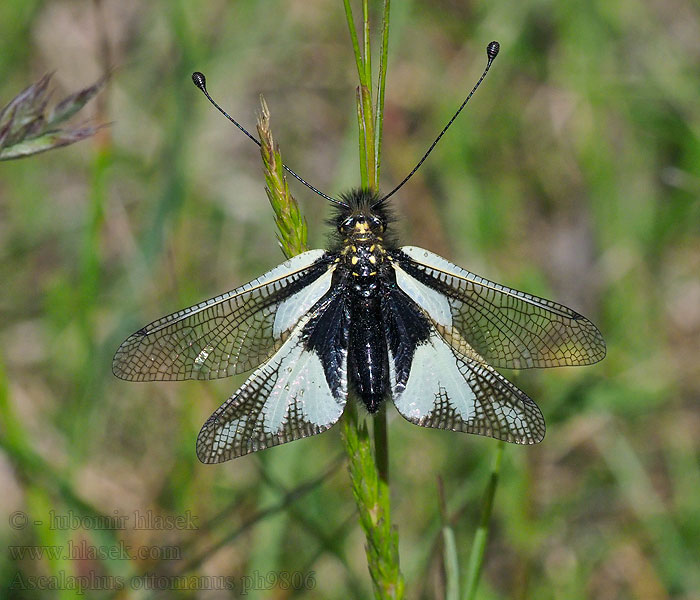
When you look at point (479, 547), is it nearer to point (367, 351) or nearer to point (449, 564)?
point (449, 564)

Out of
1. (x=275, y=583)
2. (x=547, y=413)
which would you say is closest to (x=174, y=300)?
(x=275, y=583)

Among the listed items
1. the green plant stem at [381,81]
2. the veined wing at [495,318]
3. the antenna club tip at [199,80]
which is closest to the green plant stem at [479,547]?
the veined wing at [495,318]

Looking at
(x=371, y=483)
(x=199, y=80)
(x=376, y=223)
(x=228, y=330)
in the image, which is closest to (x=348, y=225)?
(x=376, y=223)

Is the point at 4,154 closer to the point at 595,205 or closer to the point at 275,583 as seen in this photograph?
the point at 275,583

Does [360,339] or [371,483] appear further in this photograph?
[360,339]

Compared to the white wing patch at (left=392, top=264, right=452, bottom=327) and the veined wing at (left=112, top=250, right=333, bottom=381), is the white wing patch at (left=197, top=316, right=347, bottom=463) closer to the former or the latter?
the veined wing at (left=112, top=250, right=333, bottom=381)

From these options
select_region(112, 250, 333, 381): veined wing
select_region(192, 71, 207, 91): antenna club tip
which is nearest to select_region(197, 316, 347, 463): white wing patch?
select_region(112, 250, 333, 381): veined wing

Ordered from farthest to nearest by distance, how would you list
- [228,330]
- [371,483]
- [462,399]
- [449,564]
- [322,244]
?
[322,244], [228,330], [462,399], [449,564], [371,483]
